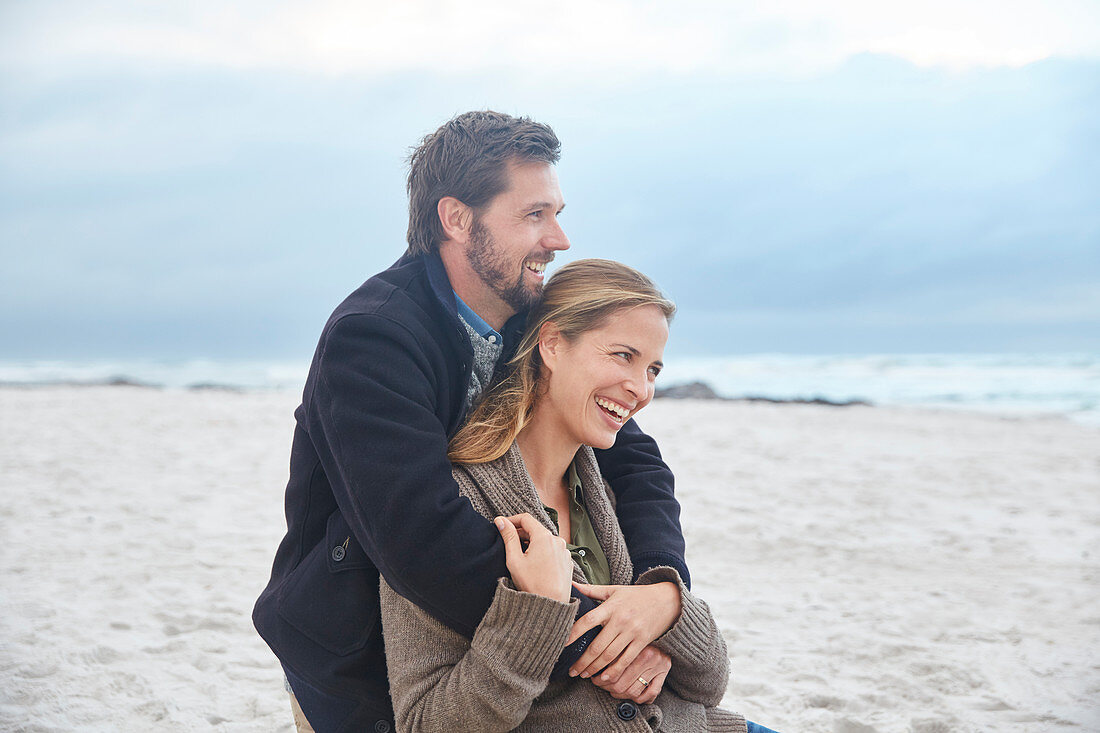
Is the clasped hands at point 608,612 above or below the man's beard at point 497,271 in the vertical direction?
below

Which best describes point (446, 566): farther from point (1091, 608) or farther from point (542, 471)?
point (1091, 608)

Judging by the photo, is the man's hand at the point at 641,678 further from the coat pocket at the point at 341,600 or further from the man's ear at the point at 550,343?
the man's ear at the point at 550,343

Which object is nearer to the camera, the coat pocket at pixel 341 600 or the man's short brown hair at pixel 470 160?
the coat pocket at pixel 341 600

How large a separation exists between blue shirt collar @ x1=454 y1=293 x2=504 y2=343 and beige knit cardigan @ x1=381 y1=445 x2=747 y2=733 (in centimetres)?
36

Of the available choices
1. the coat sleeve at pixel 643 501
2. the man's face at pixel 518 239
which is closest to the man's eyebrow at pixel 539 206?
the man's face at pixel 518 239

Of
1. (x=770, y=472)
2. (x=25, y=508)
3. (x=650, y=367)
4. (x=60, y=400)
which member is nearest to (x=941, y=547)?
(x=770, y=472)

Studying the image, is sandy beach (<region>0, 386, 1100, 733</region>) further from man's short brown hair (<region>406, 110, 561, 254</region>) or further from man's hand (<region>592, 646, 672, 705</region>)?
man's short brown hair (<region>406, 110, 561, 254</region>)

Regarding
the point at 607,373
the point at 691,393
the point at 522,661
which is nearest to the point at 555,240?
the point at 607,373

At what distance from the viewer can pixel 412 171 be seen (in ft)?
8.56

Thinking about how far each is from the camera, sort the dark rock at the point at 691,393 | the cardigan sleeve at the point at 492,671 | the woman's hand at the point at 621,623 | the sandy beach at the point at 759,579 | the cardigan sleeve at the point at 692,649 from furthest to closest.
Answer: the dark rock at the point at 691,393, the sandy beach at the point at 759,579, the cardigan sleeve at the point at 692,649, the woman's hand at the point at 621,623, the cardigan sleeve at the point at 492,671

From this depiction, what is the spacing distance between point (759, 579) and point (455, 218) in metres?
4.43

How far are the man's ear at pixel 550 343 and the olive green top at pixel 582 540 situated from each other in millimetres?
303

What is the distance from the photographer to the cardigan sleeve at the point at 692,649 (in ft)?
6.34

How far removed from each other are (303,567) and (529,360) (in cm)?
76
